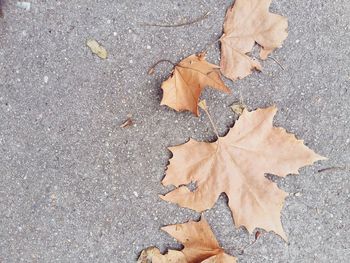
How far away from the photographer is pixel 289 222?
7.45 feet

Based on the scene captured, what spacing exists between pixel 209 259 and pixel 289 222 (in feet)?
1.21

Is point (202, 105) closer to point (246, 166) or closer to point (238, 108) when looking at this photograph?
point (238, 108)

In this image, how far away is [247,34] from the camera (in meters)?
2.15

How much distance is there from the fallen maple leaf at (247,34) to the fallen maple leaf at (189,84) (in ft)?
0.29

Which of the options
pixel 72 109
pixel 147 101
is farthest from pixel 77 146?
pixel 147 101

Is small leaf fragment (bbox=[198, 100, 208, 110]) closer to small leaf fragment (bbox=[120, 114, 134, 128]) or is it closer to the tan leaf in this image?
small leaf fragment (bbox=[120, 114, 134, 128])

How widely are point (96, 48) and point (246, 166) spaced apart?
73cm

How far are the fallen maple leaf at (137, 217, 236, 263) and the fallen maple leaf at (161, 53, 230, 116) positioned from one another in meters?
0.45

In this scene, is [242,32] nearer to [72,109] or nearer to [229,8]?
[229,8]

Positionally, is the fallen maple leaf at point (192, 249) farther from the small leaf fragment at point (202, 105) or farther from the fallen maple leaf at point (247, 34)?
the fallen maple leaf at point (247, 34)

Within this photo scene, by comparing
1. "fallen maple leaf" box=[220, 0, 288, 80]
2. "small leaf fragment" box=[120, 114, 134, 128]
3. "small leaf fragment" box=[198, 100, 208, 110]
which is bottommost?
"small leaf fragment" box=[120, 114, 134, 128]

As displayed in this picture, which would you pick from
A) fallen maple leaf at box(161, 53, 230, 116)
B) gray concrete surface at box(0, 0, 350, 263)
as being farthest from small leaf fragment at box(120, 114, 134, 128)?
fallen maple leaf at box(161, 53, 230, 116)

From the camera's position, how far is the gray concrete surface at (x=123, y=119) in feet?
7.20

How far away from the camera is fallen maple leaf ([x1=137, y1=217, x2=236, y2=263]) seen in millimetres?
2178
